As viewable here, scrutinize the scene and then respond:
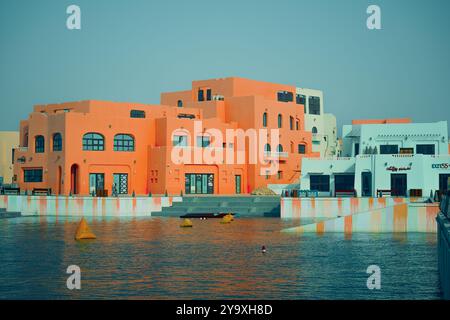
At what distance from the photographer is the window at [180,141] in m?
73.9

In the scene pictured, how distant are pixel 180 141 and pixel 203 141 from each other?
8.81ft

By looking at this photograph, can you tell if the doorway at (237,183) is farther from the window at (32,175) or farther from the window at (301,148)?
the window at (32,175)

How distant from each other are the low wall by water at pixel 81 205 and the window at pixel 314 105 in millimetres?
37799

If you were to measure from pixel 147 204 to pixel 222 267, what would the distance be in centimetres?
3336

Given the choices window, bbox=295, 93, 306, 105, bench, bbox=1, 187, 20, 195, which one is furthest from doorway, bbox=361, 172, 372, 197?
bench, bbox=1, 187, 20, 195

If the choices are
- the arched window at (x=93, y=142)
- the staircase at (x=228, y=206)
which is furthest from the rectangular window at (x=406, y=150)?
the arched window at (x=93, y=142)

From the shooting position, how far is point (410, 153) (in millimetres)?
65125

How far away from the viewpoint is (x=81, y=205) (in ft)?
208

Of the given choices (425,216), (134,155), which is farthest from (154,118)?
(425,216)

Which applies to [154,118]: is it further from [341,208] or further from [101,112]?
[341,208]

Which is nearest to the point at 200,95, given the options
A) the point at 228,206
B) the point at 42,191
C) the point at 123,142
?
the point at 123,142

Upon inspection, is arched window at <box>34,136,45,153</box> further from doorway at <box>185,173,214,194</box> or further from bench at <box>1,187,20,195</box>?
doorway at <box>185,173,214,194</box>

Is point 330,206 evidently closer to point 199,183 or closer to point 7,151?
point 199,183

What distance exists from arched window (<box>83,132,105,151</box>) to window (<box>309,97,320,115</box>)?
3488cm
